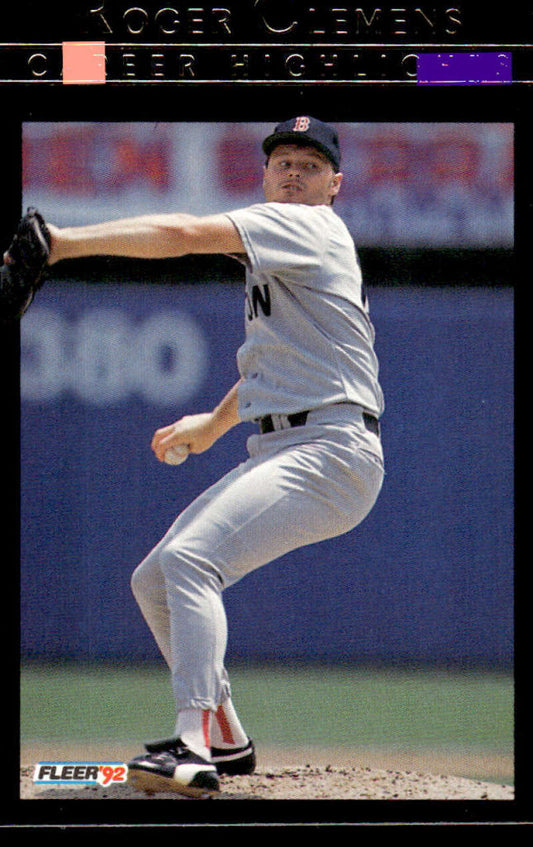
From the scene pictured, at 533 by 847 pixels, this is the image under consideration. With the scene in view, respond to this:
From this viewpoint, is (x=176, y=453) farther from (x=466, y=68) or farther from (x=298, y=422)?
(x=466, y=68)

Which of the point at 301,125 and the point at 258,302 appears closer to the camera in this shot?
the point at 258,302

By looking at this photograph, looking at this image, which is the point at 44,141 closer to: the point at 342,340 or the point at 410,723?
the point at 342,340

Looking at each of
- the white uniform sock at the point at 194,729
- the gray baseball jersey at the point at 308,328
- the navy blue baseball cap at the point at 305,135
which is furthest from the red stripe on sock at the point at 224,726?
the navy blue baseball cap at the point at 305,135

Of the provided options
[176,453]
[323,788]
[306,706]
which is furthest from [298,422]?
[306,706]

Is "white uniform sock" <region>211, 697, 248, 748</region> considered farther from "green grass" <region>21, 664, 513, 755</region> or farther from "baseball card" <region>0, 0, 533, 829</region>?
"green grass" <region>21, 664, 513, 755</region>

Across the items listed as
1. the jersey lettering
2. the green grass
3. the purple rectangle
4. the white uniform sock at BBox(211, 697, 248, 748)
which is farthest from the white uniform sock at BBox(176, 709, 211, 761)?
the purple rectangle

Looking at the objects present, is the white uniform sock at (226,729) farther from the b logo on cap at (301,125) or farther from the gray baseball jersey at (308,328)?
the b logo on cap at (301,125)
